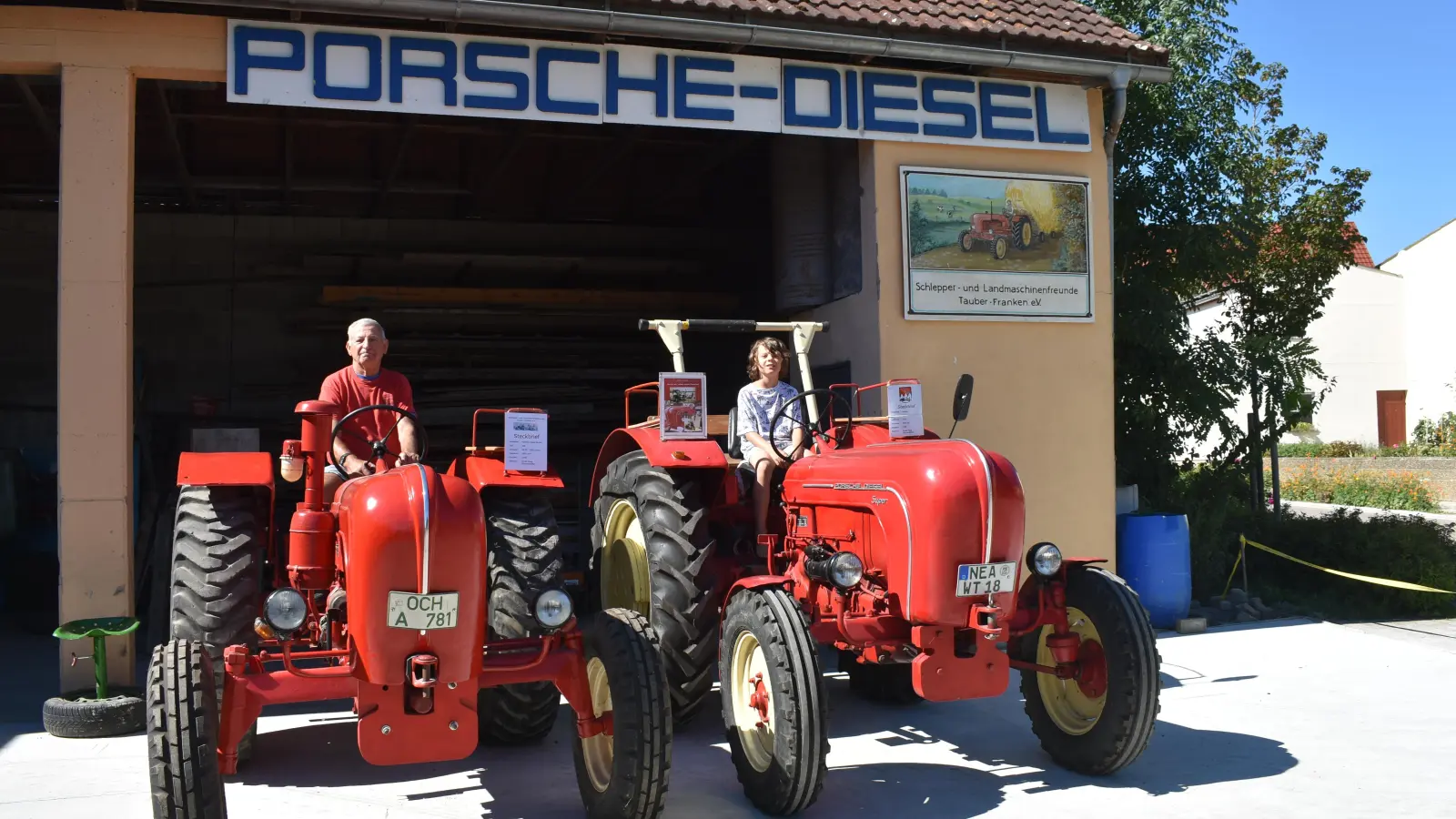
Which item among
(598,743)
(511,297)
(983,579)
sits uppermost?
(511,297)

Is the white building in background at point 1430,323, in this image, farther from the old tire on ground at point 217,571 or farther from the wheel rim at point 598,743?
the old tire on ground at point 217,571

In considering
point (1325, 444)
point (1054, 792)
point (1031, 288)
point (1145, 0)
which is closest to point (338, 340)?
point (1031, 288)

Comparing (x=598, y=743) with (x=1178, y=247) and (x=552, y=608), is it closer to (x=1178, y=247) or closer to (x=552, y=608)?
(x=552, y=608)

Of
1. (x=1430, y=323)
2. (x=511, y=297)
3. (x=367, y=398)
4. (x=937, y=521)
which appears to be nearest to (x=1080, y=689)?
(x=937, y=521)

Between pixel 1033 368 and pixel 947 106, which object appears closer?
pixel 947 106

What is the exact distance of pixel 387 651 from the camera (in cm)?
368

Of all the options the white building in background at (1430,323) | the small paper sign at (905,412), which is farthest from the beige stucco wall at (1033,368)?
the white building in background at (1430,323)

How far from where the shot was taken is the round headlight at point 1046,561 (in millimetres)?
4883

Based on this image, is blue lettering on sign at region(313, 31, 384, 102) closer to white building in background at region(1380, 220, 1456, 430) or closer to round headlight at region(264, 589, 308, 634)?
round headlight at region(264, 589, 308, 634)

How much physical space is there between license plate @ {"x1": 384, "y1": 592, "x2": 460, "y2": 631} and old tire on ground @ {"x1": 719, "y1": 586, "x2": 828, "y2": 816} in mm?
1252

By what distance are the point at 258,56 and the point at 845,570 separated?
4.43m

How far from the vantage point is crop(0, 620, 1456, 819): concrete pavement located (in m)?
4.55

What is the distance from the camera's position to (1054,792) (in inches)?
186

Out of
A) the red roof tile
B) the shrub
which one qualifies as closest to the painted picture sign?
the red roof tile
